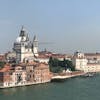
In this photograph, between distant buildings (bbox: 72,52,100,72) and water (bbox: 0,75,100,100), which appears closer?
water (bbox: 0,75,100,100)

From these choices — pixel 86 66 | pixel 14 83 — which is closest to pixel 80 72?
pixel 86 66

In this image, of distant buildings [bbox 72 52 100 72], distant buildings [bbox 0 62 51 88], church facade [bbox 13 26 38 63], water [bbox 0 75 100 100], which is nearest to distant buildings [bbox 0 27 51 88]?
distant buildings [bbox 0 62 51 88]

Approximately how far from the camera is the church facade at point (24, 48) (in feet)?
88.6

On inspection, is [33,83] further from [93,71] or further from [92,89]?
[93,71]

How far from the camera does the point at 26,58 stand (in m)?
26.8

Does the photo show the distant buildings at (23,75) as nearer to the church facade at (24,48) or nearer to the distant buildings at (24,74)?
the distant buildings at (24,74)

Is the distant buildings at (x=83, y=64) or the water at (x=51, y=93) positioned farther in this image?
the distant buildings at (x=83, y=64)

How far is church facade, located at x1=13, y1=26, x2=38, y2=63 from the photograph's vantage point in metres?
27.0

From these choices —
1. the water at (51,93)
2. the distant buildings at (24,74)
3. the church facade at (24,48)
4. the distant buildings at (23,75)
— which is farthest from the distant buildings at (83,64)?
the water at (51,93)

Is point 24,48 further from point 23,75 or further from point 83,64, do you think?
point 23,75

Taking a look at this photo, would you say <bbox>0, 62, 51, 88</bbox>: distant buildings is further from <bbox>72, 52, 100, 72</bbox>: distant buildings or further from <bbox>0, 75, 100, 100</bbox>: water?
<bbox>72, 52, 100, 72</bbox>: distant buildings

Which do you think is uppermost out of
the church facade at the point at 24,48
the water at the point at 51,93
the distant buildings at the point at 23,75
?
the church facade at the point at 24,48

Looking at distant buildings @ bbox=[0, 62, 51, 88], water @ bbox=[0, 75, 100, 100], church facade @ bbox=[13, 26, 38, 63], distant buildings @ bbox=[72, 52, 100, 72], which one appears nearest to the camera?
water @ bbox=[0, 75, 100, 100]

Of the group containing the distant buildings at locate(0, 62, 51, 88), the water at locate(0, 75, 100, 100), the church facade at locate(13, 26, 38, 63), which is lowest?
the water at locate(0, 75, 100, 100)
